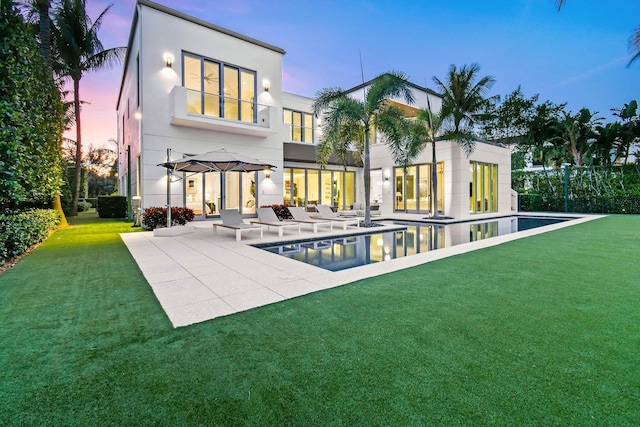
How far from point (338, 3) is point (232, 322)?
34.6 m

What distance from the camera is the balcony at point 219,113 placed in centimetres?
1340

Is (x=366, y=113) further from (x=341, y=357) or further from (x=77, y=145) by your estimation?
(x=77, y=145)

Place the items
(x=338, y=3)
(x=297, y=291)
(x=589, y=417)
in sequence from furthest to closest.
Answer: (x=338, y=3) → (x=297, y=291) → (x=589, y=417)

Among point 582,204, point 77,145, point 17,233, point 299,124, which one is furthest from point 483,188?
point 77,145

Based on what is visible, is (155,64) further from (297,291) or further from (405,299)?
(405,299)

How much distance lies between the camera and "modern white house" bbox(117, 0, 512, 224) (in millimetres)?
13578

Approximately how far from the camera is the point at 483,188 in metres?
20.6

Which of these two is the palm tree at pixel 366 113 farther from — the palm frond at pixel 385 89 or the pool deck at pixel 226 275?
the pool deck at pixel 226 275

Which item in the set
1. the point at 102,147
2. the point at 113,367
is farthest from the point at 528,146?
the point at 102,147

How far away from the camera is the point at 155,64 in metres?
13.6

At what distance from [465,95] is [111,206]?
21869 mm

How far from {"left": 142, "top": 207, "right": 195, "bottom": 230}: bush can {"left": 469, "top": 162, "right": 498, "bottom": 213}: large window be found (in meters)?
16.2

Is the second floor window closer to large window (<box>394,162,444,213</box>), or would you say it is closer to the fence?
large window (<box>394,162,444,213</box>)

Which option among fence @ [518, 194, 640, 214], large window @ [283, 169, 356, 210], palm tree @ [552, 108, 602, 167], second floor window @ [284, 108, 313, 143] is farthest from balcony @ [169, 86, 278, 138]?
palm tree @ [552, 108, 602, 167]
